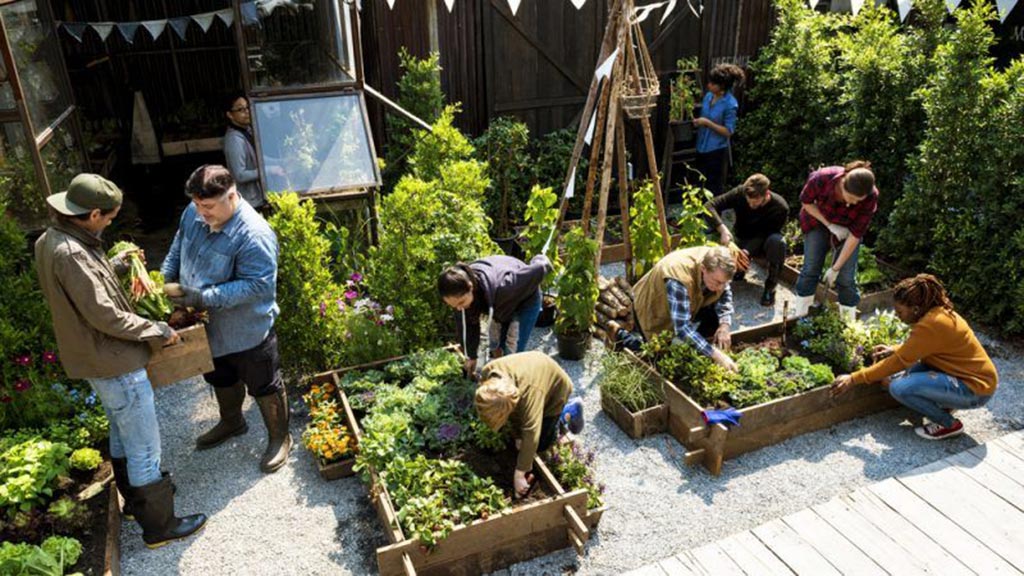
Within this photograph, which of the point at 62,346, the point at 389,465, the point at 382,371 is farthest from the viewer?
the point at 382,371

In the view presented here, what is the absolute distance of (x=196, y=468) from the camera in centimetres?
503

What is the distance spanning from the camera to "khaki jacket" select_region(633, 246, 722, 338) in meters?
5.45

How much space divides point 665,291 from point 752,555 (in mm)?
2032

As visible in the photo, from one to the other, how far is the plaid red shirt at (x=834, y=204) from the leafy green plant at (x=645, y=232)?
1332mm

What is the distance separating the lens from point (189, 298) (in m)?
4.38

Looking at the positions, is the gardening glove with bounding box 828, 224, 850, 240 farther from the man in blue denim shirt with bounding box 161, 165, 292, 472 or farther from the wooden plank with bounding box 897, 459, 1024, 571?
the man in blue denim shirt with bounding box 161, 165, 292, 472

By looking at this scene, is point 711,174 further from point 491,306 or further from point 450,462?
point 450,462

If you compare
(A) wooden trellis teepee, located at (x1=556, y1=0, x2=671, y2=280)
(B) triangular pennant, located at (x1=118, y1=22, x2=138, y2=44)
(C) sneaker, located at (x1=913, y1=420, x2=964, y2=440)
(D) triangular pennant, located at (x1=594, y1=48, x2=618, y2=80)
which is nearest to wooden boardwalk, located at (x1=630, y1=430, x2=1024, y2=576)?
(C) sneaker, located at (x1=913, y1=420, x2=964, y2=440)

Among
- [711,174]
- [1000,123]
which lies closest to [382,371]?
[711,174]

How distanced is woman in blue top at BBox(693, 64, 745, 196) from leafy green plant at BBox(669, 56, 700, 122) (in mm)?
392

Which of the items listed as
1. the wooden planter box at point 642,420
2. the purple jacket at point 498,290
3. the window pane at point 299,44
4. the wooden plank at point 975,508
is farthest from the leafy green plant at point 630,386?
the window pane at point 299,44

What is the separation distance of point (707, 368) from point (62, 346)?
164 inches

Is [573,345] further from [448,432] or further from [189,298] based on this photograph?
[189,298]

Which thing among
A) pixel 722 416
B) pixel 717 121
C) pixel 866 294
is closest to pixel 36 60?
pixel 722 416
